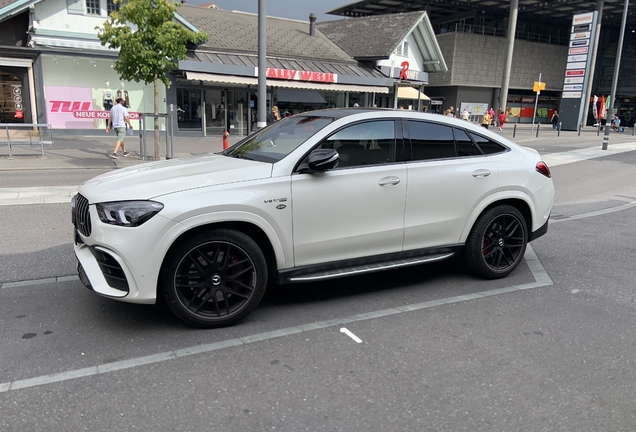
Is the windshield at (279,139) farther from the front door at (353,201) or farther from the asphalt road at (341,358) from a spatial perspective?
the asphalt road at (341,358)

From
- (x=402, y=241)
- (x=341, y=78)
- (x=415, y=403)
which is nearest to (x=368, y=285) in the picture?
(x=402, y=241)

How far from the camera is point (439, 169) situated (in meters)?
4.73

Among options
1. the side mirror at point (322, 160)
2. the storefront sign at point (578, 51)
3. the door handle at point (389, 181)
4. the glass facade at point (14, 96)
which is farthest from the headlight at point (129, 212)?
the storefront sign at point (578, 51)

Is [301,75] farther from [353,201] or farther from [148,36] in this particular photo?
[353,201]

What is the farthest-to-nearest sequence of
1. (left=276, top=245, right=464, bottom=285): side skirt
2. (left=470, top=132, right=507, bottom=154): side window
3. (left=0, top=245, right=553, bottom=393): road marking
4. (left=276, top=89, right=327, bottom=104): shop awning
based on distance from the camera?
1. (left=276, top=89, right=327, bottom=104): shop awning
2. (left=470, top=132, right=507, bottom=154): side window
3. (left=276, top=245, right=464, bottom=285): side skirt
4. (left=0, top=245, right=553, bottom=393): road marking

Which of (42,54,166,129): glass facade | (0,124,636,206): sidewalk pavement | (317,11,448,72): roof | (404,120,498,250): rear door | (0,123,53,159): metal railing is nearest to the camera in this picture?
(404,120,498,250): rear door

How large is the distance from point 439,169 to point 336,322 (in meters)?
1.78

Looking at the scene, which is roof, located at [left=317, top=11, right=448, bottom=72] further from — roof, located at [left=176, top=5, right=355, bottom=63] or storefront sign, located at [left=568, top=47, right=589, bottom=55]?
storefront sign, located at [left=568, top=47, right=589, bottom=55]

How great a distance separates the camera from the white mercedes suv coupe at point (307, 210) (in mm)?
3617

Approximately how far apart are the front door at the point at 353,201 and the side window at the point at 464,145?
786 mm

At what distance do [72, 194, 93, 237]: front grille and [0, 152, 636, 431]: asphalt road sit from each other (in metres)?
0.77

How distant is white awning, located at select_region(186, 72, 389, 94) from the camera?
22.3 metres

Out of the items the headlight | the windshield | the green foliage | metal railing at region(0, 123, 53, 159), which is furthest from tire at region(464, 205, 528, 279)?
metal railing at region(0, 123, 53, 159)

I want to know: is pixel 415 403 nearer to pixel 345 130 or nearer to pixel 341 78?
pixel 345 130
